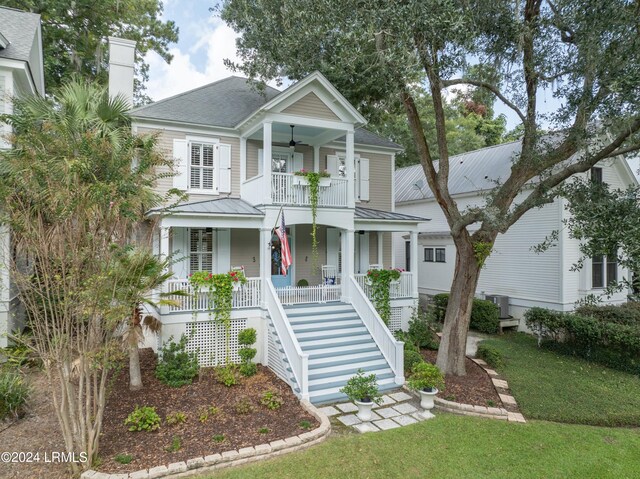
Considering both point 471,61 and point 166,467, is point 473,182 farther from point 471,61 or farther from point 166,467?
point 166,467

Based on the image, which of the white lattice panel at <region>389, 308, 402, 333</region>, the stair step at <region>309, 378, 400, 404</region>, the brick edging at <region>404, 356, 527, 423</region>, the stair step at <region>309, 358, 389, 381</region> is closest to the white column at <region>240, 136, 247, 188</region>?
the white lattice panel at <region>389, 308, 402, 333</region>

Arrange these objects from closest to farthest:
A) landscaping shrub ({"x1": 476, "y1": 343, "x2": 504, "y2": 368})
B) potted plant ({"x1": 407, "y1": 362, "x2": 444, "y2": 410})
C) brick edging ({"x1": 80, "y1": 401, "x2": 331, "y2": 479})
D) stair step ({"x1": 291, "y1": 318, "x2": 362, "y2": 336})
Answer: brick edging ({"x1": 80, "y1": 401, "x2": 331, "y2": 479}) < potted plant ({"x1": 407, "y1": 362, "x2": 444, "y2": 410}) < stair step ({"x1": 291, "y1": 318, "x2": 362, "y2": 336}) < landscaping shrub ({"x1": 476, "y1": 343, "x2": 504, "y2": 368})

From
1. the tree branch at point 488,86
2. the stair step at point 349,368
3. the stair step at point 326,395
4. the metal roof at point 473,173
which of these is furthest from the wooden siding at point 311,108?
the metal roof at point 473,173

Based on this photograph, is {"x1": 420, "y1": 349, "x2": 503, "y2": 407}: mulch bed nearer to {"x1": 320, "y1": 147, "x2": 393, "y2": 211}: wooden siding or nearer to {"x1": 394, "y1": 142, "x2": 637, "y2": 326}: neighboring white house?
{"x1": 394, "y1": 142, "x2": 637, "y2": 326}: neighboring white house

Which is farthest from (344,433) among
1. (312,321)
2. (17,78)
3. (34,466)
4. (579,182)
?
(17,78)

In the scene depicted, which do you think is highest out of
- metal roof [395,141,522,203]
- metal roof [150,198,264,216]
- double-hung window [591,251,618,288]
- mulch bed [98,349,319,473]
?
metal roof [395,141,522,203]

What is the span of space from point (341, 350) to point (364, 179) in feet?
24.3

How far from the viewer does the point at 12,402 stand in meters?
7.04

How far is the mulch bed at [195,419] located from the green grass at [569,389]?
520 cm

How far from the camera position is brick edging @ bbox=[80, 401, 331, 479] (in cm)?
535

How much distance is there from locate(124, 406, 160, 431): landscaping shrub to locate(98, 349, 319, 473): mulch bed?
0.09 metres

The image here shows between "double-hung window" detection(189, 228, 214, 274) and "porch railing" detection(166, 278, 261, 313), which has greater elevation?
"double-hung window" detection(189, 228, 214, 274)

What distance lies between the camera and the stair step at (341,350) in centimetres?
945

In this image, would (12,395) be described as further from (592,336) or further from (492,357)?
(592,336)
